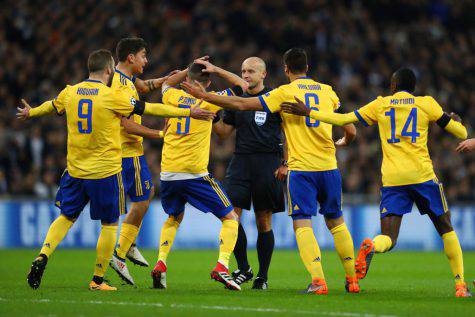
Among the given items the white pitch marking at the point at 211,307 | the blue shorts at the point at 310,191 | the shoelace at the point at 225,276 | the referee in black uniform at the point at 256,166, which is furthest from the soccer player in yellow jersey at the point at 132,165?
the blue shorts at the point at 310,191

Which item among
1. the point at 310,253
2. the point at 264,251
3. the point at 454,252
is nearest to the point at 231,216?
the point at 264,251

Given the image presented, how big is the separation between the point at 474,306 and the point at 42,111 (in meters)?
4.93

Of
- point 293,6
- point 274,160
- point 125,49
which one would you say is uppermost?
point 293,6

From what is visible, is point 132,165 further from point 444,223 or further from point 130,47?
point 444,223

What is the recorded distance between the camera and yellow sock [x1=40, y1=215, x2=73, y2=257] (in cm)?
959

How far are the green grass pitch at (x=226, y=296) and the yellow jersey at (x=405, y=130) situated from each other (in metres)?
1.28

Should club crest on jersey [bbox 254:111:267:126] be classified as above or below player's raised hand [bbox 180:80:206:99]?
below

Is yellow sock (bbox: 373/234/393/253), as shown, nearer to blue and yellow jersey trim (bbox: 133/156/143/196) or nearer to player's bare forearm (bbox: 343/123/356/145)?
player's bare forearm (bbox: 343/123/356/145)

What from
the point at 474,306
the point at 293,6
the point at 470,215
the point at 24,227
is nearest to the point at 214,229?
the point at 24,227

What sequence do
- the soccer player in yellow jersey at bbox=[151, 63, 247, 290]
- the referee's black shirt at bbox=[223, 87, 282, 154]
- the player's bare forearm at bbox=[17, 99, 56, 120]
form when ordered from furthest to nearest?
the referee's black shirt at bbox=[223, 87, 282, 154], the soccer player in yellow jersey at bbox=[151, 63, 247, 290], the player's bare forearm at bbox=[17, 99, 56, 120]

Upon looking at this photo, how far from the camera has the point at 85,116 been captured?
9.48 m

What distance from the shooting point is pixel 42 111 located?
990 centimetres

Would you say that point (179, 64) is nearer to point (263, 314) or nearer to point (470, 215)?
point (470, 215)

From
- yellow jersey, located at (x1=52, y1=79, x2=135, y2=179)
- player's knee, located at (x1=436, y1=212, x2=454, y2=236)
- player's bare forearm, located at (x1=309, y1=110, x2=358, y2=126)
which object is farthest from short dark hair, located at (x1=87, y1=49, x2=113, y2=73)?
player's knee, located at (x1=436, y1=212, x2=454, y2=236)
